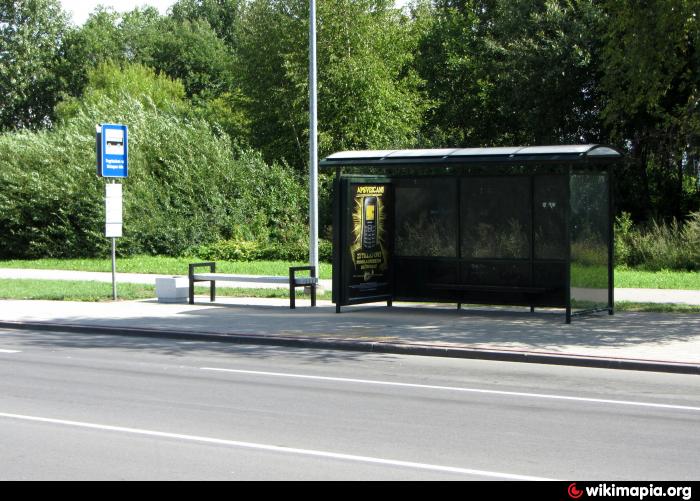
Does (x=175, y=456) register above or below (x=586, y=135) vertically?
below

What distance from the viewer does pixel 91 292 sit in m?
21.9

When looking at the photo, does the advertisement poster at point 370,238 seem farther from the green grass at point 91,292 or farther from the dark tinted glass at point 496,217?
the green grass at point 91,292

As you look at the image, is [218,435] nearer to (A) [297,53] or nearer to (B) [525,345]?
(B) [525,345]

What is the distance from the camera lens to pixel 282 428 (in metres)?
8.40

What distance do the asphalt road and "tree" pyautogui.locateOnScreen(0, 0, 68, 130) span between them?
6092 cm

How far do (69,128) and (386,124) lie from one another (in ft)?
46.1

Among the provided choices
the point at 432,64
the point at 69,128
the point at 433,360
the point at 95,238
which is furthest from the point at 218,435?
the point at 432,64

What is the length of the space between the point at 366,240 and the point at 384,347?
14.5ft

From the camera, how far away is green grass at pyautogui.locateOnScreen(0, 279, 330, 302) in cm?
2122

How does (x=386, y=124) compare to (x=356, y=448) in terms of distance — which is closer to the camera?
(x=356, y=448)

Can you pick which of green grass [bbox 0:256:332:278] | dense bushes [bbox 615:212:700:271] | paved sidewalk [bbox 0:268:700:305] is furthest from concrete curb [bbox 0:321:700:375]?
dense bushes [bbox 615:212:700:271]

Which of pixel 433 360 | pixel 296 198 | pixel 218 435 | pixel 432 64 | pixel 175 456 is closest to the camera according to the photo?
pixel 175 456

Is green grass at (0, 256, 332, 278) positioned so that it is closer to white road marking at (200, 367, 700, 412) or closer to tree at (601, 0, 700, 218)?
tree at (601, 0, 700, 218)

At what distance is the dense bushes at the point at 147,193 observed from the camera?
33.8 m
